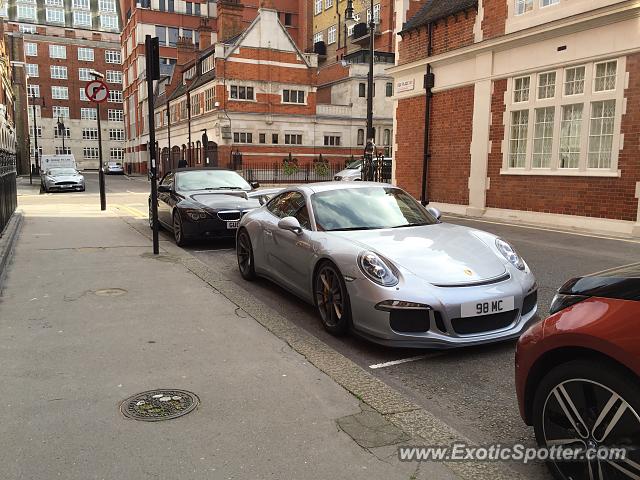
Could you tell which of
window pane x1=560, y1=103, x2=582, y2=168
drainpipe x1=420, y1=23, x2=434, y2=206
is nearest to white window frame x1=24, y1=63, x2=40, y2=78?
drainpipe x1=420, y1=23, x2=434, y2=206

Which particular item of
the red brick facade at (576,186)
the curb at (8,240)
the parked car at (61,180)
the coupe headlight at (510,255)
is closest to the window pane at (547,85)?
the red brick facade at (576,186)

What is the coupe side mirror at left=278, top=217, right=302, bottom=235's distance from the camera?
5.92m

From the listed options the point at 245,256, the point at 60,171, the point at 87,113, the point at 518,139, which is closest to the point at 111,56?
the point at 87,113

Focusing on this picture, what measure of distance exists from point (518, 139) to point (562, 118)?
1.48 metres

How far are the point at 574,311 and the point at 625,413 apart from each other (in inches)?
19.9

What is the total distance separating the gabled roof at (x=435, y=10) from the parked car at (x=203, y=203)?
926cm

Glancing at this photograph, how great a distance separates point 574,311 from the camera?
2604 millimetres

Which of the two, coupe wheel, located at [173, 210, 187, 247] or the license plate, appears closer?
the license plate

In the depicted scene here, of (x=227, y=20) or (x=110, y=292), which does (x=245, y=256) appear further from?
(x=227, y=20)

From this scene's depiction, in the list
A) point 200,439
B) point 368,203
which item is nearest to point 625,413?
point 200,439

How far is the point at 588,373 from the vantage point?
95.6 inches

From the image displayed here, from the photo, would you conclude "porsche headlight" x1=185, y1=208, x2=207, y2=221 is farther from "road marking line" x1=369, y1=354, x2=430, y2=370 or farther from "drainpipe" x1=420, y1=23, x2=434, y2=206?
"drainpipe" x1=420, y1=23, x2=434, y2=206

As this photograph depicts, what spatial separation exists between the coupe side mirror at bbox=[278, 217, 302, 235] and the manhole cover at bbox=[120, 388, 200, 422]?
2.43 metres

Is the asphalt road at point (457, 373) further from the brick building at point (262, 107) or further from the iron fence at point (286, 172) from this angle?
the brick building at point (262, 107)
